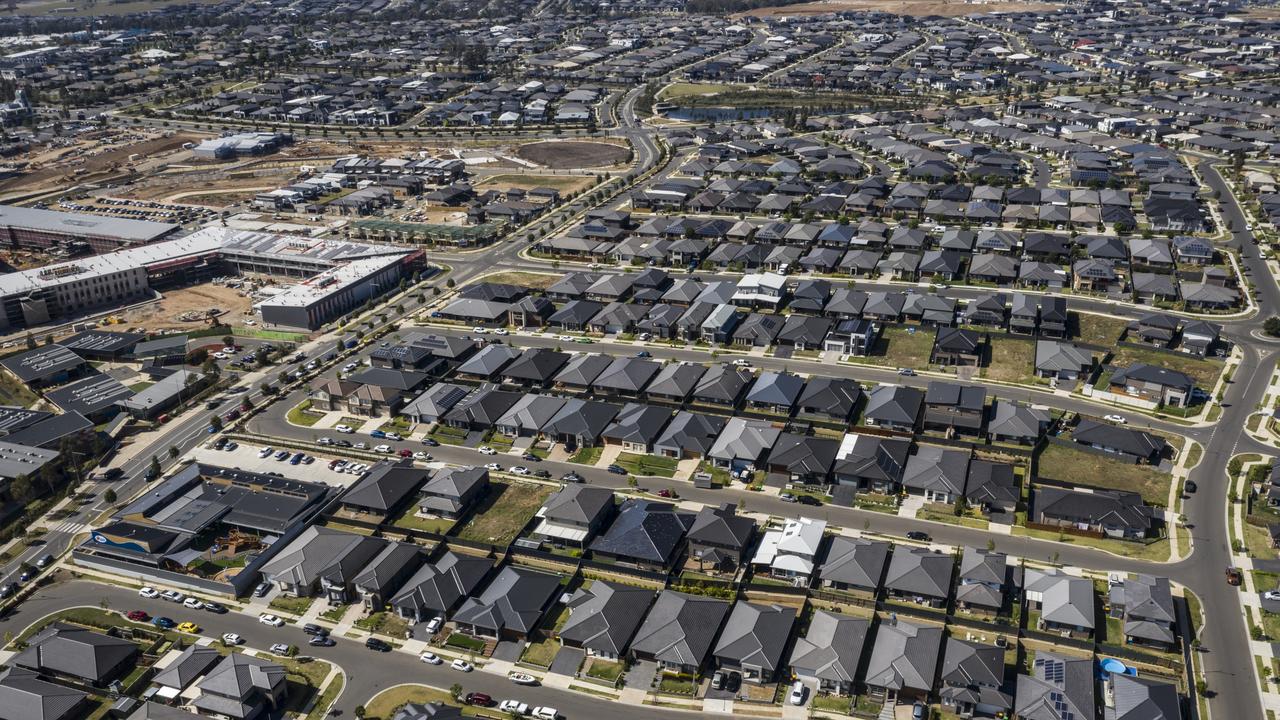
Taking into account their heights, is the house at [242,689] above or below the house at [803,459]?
above

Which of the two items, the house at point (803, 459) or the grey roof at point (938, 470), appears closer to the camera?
the grey roof at point (938, 470)

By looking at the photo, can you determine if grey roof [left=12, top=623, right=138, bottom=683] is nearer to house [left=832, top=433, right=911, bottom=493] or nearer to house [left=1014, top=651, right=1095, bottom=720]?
house [left=832, top=433, right=911, bottom=493]

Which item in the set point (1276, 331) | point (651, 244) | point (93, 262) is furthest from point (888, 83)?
point (93, 262)

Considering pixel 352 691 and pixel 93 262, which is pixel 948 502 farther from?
pixel 93 262

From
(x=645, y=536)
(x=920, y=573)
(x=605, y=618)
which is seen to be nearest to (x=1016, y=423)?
(x=920, y=573)

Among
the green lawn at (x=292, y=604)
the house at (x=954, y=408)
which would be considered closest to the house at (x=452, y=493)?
the green lawn at (x=292, y=604)

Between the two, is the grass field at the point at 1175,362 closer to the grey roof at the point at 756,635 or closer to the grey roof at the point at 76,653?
the grey roof at the point at 756,635

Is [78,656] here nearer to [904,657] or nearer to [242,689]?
[242,689]
